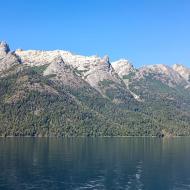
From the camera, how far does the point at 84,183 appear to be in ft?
622

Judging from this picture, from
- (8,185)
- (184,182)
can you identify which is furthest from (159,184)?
(8,185)

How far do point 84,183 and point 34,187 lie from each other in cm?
2094

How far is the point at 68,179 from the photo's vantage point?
199 metres

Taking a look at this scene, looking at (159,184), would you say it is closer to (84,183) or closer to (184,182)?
(184,182)

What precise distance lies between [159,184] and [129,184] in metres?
12.0

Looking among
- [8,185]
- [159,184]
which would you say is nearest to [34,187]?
[8,185]

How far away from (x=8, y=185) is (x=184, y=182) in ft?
229

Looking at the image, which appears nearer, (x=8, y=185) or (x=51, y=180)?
(x=8, y=185)

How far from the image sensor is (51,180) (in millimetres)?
195875

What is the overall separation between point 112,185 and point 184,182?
30.4m

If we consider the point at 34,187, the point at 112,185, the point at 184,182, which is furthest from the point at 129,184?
the point at 34,187

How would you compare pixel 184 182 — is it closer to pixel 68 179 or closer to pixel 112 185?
pixel 112 185

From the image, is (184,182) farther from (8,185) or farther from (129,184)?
(8,185)

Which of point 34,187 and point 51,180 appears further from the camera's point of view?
point 51,180
